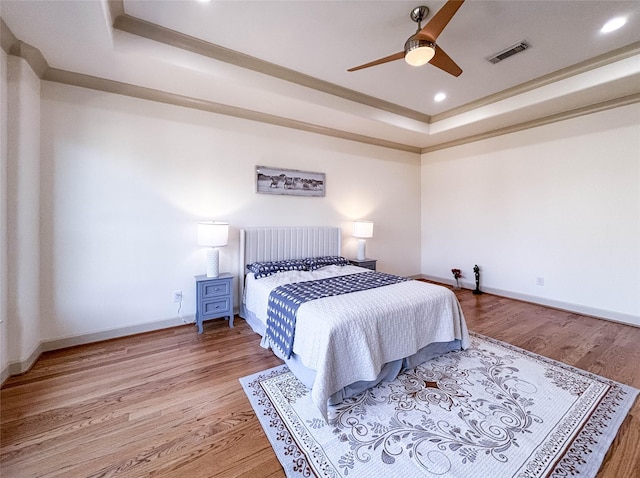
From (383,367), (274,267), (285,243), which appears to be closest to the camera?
(383,367)

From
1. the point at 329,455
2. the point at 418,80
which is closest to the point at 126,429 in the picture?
the point at 329,455

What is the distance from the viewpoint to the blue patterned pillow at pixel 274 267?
3.27 metres

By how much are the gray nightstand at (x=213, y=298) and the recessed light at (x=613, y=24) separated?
438cm

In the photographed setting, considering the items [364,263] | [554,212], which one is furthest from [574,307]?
[364,263]

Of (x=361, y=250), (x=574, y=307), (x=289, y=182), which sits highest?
(x=289, y=182)

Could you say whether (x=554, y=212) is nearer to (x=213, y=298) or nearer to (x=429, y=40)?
(x=429, y=40)

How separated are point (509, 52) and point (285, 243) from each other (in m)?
3.34

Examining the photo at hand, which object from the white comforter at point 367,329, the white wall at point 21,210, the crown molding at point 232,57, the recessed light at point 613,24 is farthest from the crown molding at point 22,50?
the recessed light at point 613,24

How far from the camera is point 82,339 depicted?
2762 millimetres

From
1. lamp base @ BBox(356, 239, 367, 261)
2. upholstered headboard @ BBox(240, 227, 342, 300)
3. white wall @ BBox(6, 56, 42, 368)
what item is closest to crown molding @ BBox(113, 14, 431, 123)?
white wall @ BBox(6, 56, 42, 368)

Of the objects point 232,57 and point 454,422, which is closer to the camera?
point 454,422

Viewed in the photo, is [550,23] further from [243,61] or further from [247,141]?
[247,141]

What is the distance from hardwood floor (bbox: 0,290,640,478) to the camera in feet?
4.73

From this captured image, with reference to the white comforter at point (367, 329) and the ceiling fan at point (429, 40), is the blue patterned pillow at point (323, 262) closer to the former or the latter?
the white comforter at point (367, 329)
